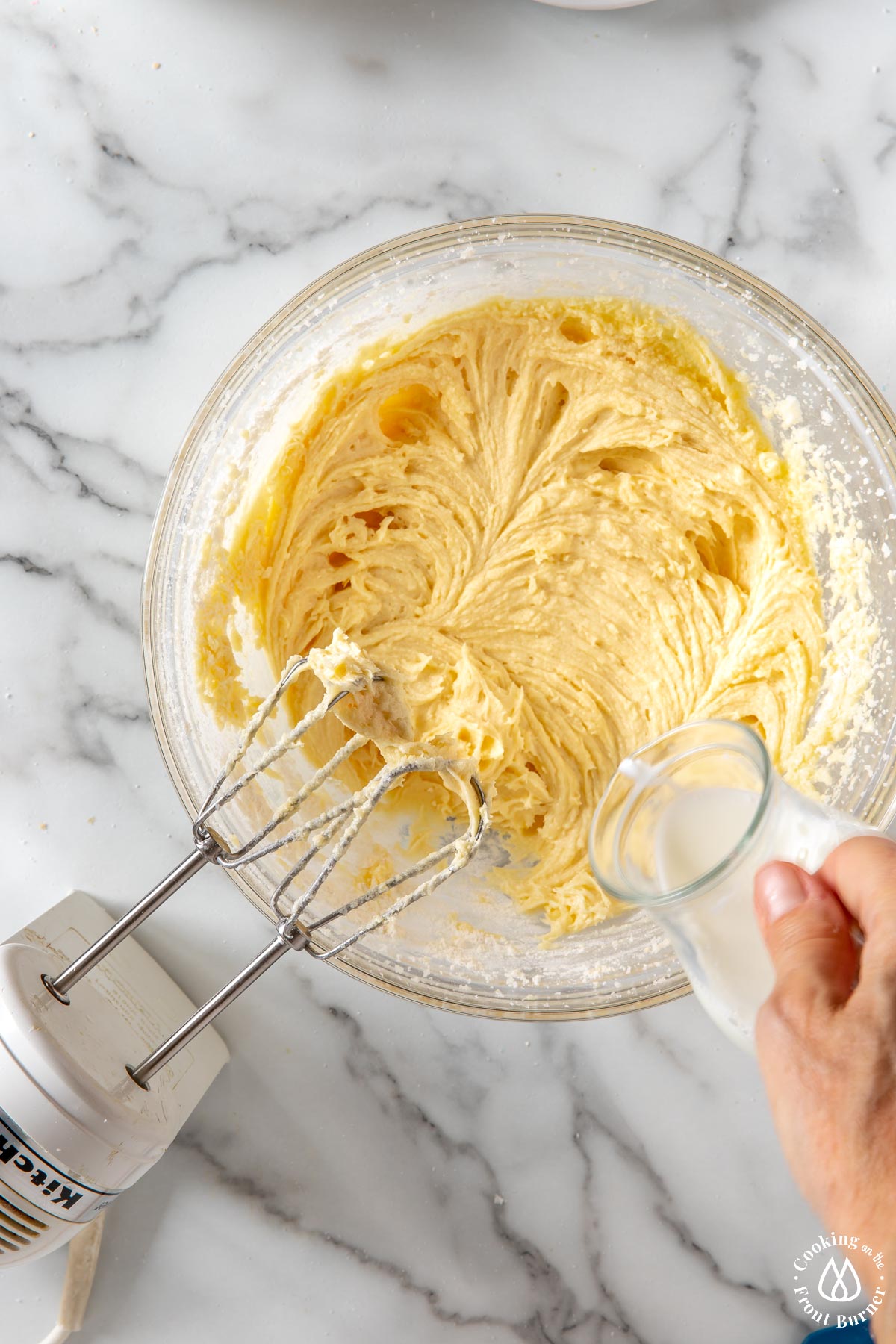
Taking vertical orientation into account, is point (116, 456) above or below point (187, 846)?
above

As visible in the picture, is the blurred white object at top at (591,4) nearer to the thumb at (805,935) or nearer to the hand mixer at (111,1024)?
the hand mixer at (111,1024)

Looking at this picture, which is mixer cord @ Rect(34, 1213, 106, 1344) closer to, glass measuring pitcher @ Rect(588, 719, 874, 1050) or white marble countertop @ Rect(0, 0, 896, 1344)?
white marble countertop @ Rect(0, 0, 896, 1344)

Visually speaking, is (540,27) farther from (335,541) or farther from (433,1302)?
(433,1302)

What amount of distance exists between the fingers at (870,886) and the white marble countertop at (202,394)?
65 cm

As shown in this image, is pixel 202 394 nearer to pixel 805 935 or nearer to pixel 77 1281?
pixel 805 935

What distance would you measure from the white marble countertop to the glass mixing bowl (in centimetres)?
15

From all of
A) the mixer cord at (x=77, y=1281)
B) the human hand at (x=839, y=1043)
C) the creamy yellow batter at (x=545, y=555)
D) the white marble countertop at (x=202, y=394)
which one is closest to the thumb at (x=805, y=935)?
the human hand at (x=839, y=1043)

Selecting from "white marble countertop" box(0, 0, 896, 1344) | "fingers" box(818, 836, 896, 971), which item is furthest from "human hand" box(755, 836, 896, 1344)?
"white marble countertop" box(0, 0, 896, 1344)

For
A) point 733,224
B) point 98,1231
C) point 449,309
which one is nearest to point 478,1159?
point 98,1231

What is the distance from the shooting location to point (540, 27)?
58.2 inches

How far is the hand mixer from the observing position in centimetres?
114

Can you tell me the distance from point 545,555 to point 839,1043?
80cm

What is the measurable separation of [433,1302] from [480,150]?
173 cm

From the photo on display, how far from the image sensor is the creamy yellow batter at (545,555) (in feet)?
4.66
